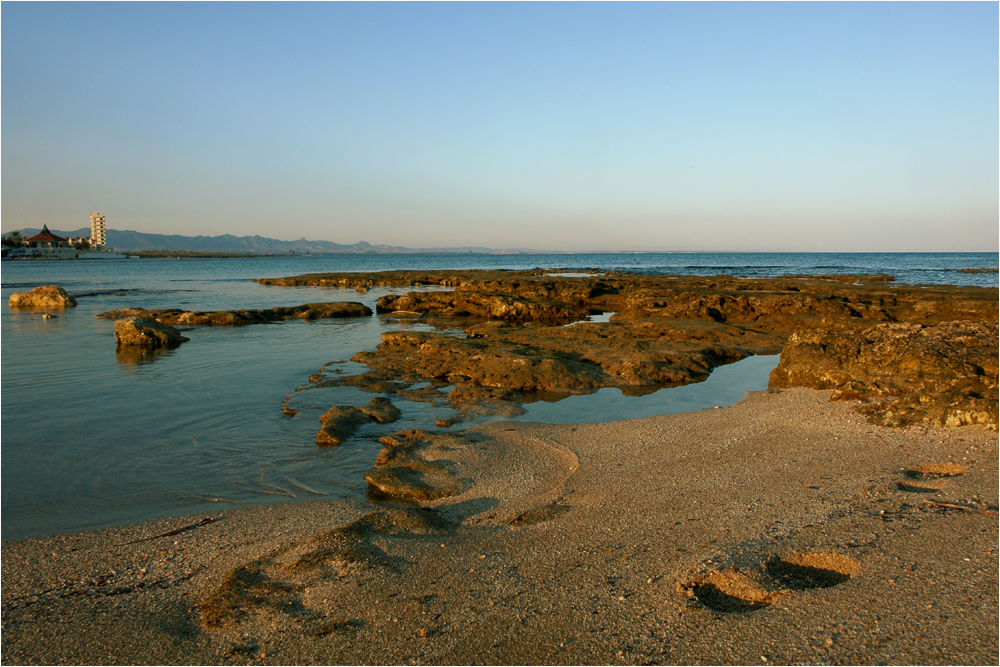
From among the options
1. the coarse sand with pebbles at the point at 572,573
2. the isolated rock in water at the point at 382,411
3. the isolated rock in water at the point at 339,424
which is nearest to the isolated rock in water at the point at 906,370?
the coarse sand with pebbles at the point at 572,573

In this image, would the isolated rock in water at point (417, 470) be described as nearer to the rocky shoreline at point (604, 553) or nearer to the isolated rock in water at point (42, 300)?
the rocky shoreline at point (604, 553)

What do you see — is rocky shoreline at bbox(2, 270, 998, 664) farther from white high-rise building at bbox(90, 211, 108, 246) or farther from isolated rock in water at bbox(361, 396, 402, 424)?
white high-rise building at bbox(90, 211, 108, 246)

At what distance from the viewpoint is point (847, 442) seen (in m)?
6.27

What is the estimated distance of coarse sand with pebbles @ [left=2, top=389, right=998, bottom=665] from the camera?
3012 millimetres

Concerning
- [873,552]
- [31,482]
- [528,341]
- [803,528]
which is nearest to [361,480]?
[31,482]

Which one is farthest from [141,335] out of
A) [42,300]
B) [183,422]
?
[42,300]

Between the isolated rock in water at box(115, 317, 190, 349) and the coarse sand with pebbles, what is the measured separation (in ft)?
38.5

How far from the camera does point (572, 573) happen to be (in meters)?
3.73

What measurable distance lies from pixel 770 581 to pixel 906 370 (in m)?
6.15

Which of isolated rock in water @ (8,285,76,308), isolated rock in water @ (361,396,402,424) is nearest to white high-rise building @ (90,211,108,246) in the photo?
isolated rock in water @ (8,285,76,308)

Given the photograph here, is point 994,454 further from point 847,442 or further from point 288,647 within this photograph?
point 288,647

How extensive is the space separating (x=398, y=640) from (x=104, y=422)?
23.9 ft

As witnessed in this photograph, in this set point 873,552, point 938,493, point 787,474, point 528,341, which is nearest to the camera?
point 873,552

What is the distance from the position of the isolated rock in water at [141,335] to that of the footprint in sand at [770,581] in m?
15.3
